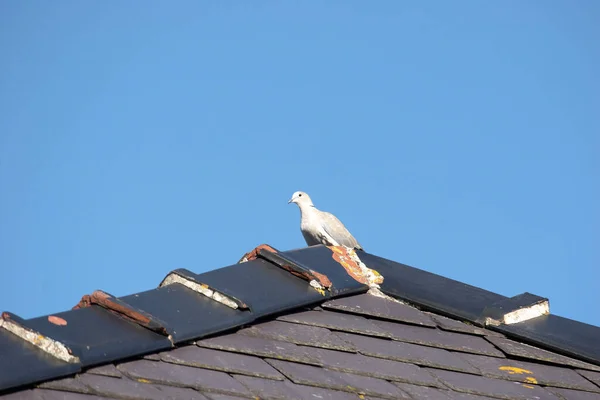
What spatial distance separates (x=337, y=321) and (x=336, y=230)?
242 inches

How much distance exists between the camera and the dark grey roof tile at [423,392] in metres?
3.24

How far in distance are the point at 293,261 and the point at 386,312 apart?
469 mm

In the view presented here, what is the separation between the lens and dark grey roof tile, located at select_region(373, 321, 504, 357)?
3.78 m

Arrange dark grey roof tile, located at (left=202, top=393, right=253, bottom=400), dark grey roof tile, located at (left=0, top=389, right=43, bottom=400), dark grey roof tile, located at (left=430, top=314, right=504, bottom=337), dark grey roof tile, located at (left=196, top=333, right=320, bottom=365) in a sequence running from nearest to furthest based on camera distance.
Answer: dark grey roof tile, located at (left=0, top=389, right=43, bottom=400), dark grey roof tile, located at (left=202, top=393, right=253, bottom=400), dark grey roof tile, located at (left=196, top=333, right=320, bottom=365), dark grey roof tile, located at (left=430, top=314, right=504, bottom=337)

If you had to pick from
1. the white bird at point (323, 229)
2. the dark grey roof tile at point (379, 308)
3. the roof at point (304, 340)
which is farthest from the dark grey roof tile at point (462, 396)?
the white bird at point (323, 229)

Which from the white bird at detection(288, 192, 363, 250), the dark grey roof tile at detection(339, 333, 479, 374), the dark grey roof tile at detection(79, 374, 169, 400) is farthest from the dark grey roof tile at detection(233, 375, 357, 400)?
the white bird at detection(288, 192, 363, 250)

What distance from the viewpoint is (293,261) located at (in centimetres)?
404

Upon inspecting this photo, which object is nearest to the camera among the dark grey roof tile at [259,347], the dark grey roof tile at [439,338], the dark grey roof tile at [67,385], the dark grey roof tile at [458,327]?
the dark grey roof tile at [67,385]

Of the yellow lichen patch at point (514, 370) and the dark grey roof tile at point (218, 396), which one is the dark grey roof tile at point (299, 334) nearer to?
the dark grey roof tile at point (218, 396)

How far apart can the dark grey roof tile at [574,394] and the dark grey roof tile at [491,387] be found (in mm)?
64

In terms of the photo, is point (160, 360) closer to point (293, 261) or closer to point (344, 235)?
point (293, 261)

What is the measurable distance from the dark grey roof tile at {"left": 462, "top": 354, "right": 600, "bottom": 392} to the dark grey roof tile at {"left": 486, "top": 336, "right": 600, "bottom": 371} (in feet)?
0.19

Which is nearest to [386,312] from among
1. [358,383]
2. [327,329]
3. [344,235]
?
[327,329]

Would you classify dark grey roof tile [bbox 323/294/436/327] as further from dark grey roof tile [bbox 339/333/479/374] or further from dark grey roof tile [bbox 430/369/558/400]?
dark grey roof tile [bbox 430/369/558/400]
